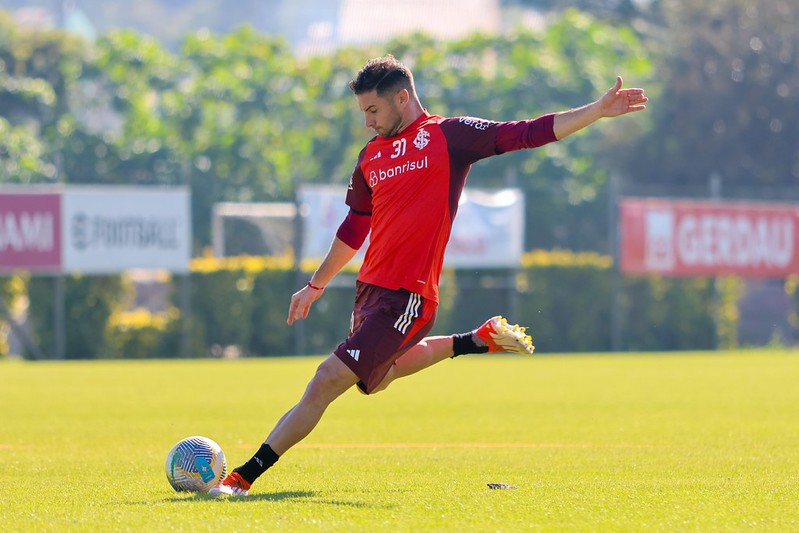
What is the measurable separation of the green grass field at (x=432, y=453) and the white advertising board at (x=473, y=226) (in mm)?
7358

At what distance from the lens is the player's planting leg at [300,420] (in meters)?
7.89

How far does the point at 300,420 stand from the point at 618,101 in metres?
2.33

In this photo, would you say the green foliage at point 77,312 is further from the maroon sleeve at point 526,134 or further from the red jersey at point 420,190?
the maroon sleeve at point 526,134

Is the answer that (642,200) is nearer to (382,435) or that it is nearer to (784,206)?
(784,206)

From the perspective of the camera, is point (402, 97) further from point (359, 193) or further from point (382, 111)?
point (359, 193)

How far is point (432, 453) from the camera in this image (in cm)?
1036

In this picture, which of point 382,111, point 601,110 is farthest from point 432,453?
point 601,110

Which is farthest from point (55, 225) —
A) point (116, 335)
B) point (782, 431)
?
point (782, 431)

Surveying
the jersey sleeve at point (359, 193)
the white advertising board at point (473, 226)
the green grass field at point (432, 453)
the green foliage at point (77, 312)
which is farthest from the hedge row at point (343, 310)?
the jersey sleeve at point (359, 193)

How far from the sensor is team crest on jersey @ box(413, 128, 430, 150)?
8.20 m

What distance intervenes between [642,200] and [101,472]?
23.2 meters

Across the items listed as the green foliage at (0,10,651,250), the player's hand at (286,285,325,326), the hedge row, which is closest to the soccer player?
the player's hand at (286,285,325,326)

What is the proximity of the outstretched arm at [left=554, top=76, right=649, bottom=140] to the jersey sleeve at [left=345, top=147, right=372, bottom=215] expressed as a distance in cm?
119

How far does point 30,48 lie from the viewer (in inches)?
2288
